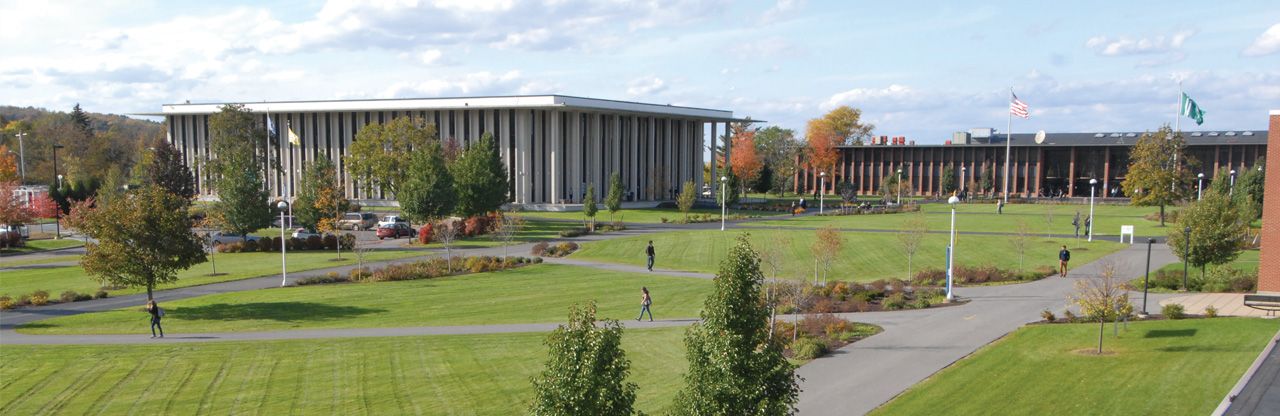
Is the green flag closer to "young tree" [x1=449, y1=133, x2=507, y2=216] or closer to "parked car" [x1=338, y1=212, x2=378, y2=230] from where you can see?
"young tree" [x1=449, y1=133, x2=507, y2=216]

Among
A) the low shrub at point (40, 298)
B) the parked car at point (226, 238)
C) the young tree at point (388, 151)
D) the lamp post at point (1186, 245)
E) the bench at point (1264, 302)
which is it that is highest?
the young tree at point (388, 151)

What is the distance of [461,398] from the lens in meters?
17.8

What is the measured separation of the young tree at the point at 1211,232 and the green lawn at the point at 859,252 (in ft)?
20.5

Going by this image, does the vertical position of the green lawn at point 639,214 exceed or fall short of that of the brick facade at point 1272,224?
it falls short

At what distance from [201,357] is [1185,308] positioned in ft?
96.6

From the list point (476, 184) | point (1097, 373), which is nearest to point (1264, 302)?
point (1097, 373)

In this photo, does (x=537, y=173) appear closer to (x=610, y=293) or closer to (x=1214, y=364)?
(x=610, y=293)

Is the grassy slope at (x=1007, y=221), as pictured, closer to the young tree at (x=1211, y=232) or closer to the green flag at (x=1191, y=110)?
the green flag at (x=1191, y=110)

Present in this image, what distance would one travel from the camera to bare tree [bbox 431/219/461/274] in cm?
3812

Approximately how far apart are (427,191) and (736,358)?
148ft

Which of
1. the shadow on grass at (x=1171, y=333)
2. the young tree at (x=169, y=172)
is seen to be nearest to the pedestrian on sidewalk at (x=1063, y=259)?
the shadow on grass at (x=1171, y=333)

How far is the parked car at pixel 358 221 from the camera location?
205 feet

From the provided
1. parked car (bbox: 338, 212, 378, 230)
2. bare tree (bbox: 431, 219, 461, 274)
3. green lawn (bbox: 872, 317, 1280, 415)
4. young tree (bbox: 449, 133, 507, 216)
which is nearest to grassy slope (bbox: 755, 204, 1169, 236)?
young tree (bbox: 449, 133, 507, 216)

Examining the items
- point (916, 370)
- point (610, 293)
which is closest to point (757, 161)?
point (610, 293)
